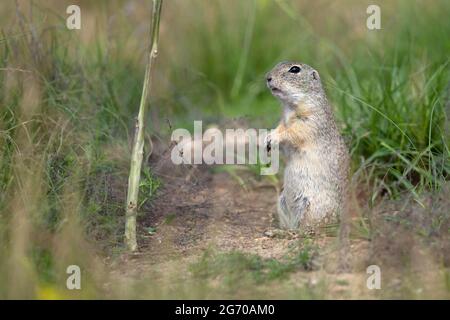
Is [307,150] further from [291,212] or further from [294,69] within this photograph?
[294,69]

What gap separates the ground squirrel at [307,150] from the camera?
633 centimetres

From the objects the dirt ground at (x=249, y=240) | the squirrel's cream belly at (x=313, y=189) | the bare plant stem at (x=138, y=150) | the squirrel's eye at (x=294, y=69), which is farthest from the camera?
the squirrel's eye at (x=294, y=69)

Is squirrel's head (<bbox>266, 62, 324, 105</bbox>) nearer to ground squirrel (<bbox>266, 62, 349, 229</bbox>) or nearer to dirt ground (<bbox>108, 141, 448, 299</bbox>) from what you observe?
ground squirrel (<bbox>266, 62, 349, 229</bbox>)

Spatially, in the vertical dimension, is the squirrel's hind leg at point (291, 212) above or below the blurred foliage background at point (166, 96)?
below

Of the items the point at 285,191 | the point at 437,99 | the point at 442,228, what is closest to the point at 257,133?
the point at 285,191

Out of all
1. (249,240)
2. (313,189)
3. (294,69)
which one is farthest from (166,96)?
(249,240)

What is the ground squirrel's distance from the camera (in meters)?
6.33

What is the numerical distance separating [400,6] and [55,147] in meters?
4.90

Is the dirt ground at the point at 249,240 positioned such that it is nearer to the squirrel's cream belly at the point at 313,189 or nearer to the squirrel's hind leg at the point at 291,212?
the squirrel's hind leg at the point at 291,212

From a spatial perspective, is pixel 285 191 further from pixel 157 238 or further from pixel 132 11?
pixel 132 11

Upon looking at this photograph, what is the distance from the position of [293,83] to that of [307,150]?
0.57 meters

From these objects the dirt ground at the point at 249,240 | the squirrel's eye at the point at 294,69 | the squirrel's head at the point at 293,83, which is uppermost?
the squirrel's eye at the point at 294,69

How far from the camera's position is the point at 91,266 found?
512 centimetres

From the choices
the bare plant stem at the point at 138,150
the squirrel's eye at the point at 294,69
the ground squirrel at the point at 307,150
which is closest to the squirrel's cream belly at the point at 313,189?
the ground squirrel at the point at 307,150
